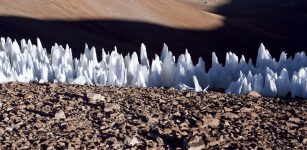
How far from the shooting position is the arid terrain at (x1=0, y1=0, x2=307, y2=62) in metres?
17.3

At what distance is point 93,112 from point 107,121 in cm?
29

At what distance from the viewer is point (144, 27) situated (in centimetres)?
2288

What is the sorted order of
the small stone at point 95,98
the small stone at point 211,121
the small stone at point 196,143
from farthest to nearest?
the small stone at point 95,98
the small stone at point 211,121
the small stone at point 196,143

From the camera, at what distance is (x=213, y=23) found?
1077 inches

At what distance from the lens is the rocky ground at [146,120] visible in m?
4.30

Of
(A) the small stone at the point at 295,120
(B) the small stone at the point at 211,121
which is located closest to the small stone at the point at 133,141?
(B) the small stone at the point at 211,121

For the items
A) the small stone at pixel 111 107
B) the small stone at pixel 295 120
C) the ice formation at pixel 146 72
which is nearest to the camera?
the small stone at pixel 295 120

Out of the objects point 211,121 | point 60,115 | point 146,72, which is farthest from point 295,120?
point 146,72

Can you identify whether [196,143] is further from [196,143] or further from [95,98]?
Answer: [95,98]

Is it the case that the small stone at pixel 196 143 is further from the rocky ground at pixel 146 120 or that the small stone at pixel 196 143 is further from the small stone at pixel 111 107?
the small stone at pixel 111 107

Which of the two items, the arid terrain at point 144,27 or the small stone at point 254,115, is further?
the arid terrain at point 144,27

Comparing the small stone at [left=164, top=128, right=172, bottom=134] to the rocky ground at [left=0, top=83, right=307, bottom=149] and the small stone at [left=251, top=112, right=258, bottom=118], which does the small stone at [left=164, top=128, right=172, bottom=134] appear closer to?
the rocky ground at [left=0, top=83, right=307, bottom=149]

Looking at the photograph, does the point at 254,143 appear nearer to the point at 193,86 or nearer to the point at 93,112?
the point at 93,112

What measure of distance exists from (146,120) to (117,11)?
19.7 metres
